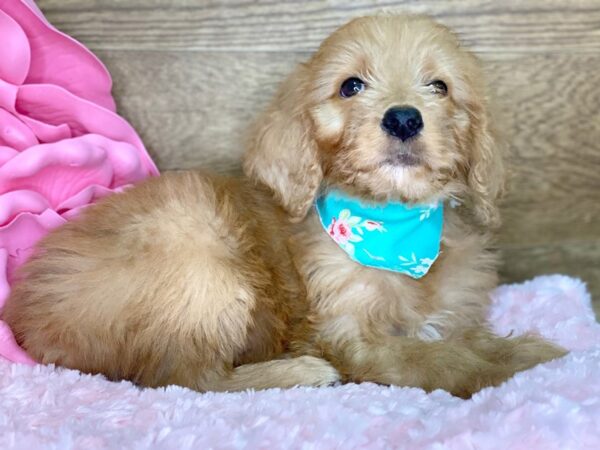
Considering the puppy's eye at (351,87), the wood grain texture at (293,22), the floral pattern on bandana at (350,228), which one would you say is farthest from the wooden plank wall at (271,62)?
the floral pattern on bandana at (350,228)

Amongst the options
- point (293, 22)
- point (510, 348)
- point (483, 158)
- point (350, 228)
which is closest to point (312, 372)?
point (350, 228)

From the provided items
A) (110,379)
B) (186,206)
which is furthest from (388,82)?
(110,379)

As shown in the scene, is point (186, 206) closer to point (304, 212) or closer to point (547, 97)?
point (304, 212)

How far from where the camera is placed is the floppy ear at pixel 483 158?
2.08 meters

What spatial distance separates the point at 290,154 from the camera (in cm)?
207

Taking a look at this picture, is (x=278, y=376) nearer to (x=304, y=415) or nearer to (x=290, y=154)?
(x=304, y=415)

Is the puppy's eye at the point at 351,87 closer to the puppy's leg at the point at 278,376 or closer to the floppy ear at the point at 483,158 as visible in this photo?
the floppy ear at the point at 483,158

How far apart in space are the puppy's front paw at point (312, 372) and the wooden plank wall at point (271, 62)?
0.96 meters

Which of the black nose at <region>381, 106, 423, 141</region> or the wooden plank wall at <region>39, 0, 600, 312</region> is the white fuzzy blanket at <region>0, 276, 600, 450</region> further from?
the wooden plank wall at <region>39, 0, 600, 312</region>

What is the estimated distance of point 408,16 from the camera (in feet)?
7.03

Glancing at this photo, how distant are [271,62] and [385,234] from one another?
2.88 ft

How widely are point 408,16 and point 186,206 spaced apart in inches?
35.0

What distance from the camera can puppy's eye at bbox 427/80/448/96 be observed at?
80.0 inches

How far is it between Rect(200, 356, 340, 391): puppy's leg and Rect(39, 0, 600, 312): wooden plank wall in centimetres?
94
